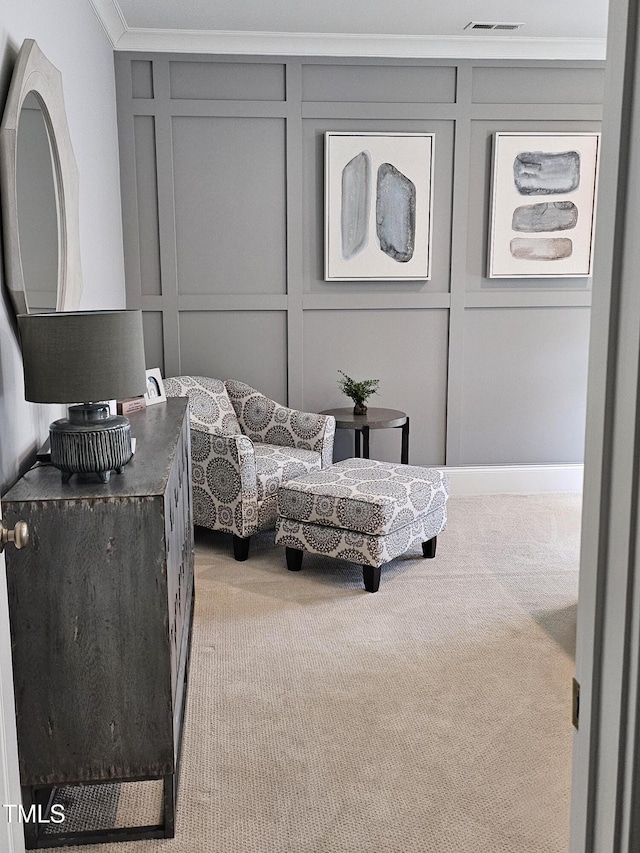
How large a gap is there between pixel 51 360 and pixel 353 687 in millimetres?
1514

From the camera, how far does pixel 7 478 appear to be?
2031 millimetres

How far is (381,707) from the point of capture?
2.61m

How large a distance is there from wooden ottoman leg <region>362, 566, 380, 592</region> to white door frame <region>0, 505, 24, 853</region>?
89.2 inches

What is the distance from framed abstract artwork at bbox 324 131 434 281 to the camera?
4641 mm

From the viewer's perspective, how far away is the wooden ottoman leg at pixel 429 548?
3.96 metres

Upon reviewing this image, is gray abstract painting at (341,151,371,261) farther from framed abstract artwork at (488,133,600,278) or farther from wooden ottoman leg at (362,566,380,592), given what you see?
wooden ottoman leg at (362,566,380,592)

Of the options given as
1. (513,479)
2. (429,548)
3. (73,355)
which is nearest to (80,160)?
(73,355)

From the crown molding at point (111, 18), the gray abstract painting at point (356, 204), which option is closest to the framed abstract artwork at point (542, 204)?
the gray abstract painting at point (356, 204)

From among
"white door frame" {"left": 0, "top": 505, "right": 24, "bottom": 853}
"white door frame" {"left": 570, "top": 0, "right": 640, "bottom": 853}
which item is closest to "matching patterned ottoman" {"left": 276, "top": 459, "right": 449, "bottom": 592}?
"white door frame" {"left": 0, "top": 505, "right": 24, "bottom": 853}

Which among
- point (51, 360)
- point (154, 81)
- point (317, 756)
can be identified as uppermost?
point (154, 81)

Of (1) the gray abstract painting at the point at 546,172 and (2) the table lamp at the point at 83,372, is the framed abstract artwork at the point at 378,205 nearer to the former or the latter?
(1) the gray abstract painting at the point at 546,172

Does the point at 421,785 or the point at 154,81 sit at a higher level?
the point at 154,81

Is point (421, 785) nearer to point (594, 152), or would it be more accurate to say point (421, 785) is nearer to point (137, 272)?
point (137, 272)

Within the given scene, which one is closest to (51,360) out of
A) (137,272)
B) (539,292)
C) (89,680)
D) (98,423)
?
(98,423)
